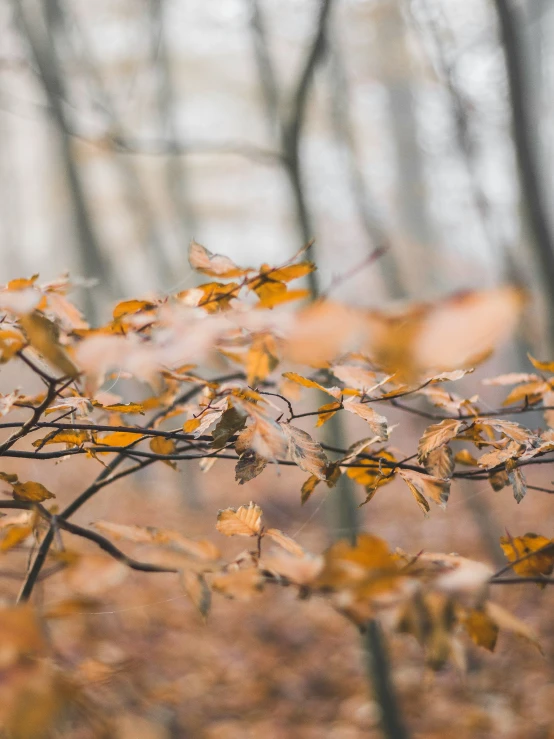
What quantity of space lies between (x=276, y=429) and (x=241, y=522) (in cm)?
18

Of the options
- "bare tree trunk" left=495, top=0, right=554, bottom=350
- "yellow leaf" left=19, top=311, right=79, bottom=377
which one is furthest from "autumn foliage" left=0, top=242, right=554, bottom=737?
"bare tree trunk" left=495, top=0, right=554, bottom=350

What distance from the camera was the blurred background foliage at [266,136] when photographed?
7.28ft

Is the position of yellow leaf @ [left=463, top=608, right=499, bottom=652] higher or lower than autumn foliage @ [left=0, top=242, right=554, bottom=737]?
lower

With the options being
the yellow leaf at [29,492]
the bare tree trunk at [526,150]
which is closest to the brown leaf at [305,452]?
the yellow leaf at [29,492]

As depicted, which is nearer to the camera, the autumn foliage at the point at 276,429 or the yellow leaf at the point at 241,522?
the autumn foliage at the point at 276,429

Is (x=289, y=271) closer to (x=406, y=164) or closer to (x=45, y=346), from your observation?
(x=45, y=346)

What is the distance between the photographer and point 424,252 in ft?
28.6

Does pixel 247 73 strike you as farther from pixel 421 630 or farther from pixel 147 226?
pixel 421 630

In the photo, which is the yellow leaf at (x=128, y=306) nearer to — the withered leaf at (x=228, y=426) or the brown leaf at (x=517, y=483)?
the withered leaf at (x=228, y=426)

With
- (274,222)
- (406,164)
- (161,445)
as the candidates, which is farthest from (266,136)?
(161,445)

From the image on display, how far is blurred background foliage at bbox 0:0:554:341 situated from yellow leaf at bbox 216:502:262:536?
320 mm

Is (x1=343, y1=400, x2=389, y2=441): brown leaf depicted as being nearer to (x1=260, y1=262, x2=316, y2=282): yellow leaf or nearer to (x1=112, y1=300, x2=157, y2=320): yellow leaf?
(x1=260, y1=262, x2=316, y2=282): yellow leaf

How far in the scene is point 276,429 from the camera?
1.83ft

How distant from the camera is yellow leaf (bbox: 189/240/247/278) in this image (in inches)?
23.4
